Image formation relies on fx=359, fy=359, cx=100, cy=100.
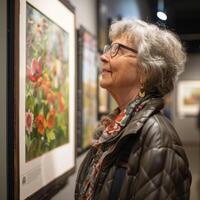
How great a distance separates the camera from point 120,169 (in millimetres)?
1325

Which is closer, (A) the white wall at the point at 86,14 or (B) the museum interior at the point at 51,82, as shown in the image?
(B) the museum interior at the point at 51,82

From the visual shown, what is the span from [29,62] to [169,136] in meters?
0.64

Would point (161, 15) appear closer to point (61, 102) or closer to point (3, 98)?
point (61, 102)

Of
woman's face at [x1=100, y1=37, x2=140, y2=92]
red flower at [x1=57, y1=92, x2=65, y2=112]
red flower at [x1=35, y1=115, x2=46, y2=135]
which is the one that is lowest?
red flower at [x1=35, y1=115, x2=46, y2=135]

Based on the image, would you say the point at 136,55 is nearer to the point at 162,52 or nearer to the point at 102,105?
the point at 162,52

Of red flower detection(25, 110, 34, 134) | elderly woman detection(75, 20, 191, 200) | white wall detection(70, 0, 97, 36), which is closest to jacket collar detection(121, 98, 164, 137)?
elderly woman detection(75, 20, 191, 200)

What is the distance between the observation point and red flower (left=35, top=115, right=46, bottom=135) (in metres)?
1.59

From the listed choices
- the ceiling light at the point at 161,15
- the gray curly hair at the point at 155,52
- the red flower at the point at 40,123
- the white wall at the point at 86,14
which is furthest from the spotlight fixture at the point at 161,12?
the red flower at the point at 40,123

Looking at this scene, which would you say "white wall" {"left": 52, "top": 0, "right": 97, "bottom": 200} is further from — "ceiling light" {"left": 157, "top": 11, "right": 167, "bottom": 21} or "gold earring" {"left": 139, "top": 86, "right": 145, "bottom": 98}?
"gold earring" {"left": 139, "top": 86, "right": 145, "bottom": 98}

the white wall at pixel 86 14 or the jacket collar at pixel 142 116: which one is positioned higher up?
the white wall at pixel 86 14

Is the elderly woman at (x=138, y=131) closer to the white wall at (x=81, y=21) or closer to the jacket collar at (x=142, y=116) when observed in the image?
the jacket collar at (x=142, y=116)

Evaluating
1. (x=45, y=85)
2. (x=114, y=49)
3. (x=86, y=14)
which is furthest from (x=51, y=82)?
(x=86, y=14)

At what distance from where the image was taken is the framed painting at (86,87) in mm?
2289

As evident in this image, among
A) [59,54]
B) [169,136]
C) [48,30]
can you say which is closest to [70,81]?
[59,54]
